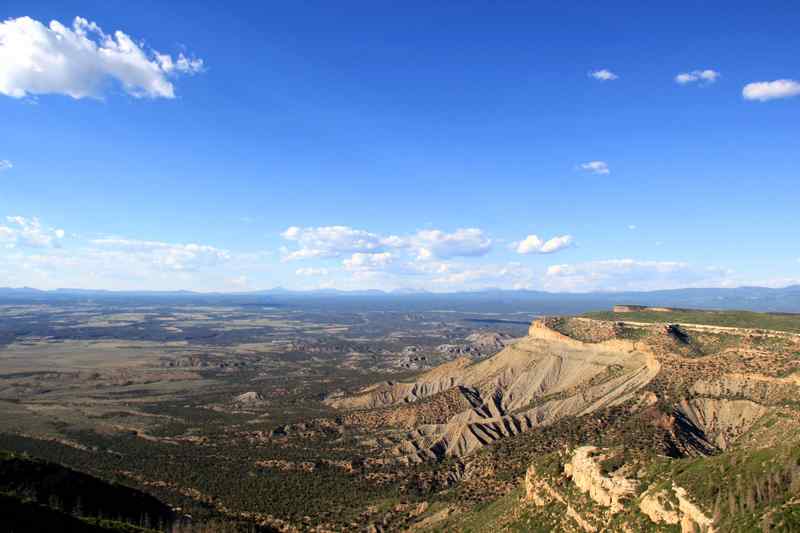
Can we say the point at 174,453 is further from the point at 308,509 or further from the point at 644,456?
the point at 644,456

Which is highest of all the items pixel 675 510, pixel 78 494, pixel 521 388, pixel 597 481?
pixel 675 510

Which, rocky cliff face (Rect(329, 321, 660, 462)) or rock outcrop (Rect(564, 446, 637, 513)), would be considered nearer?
rock outcrop (Rect(564, 446, 637, 513))

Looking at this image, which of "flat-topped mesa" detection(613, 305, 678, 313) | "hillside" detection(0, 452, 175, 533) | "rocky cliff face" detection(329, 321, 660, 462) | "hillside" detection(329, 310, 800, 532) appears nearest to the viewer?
"hillside" detection(329, 310, 800, 532)

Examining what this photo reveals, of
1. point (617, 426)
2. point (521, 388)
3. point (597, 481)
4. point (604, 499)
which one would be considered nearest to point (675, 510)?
point (604, 499)

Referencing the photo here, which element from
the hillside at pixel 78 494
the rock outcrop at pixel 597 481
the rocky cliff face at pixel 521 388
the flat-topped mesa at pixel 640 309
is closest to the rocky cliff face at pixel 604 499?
the rock outcrop at pixel 597 481

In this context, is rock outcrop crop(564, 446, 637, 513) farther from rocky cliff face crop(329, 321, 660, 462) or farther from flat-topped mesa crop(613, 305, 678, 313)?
flat-topped mesa crop(613, 305, 678, 313)

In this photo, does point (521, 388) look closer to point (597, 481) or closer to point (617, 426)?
point (617, 426)

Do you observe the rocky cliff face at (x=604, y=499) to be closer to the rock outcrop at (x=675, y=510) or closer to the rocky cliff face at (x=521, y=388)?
the rock outcrop at (x=675, y=510)

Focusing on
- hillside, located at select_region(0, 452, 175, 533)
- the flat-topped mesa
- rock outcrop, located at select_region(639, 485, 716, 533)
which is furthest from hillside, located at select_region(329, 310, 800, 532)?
hillside, located at select_region(0, 452, 175, 533)
